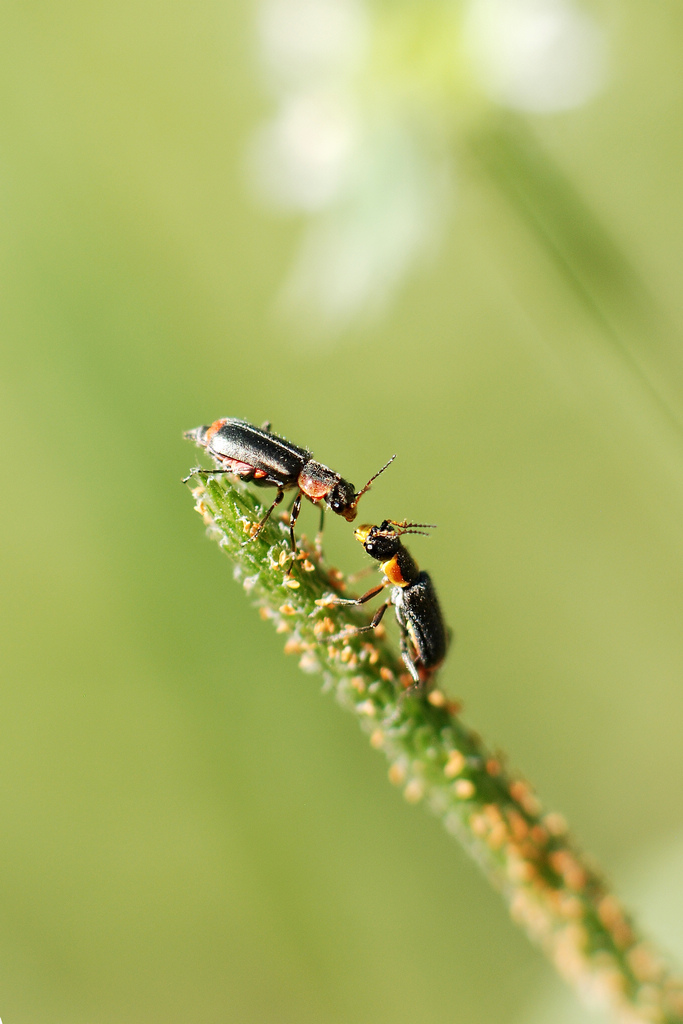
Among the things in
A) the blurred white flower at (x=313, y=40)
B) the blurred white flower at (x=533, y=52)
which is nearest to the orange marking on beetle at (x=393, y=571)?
the blurred white flower at (x=533, y=52)

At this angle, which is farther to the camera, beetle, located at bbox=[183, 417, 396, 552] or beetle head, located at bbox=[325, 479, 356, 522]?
beetle head, located at bbox=[325, 479, 356, 522]

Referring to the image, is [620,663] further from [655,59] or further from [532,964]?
[655,59]

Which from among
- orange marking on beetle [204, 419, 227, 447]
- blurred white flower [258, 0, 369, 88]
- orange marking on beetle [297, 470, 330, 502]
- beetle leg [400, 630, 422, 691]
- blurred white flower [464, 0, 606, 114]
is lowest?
beetle leg [400, 630, 422, 691]

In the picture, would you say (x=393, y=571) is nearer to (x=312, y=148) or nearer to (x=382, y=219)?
(x=382, y=219)

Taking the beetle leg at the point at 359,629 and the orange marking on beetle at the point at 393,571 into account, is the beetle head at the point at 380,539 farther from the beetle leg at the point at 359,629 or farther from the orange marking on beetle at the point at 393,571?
the beetle leg at the point at 359,629

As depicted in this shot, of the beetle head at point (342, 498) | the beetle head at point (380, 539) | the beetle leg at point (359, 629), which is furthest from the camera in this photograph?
the beetle head at point (342, 498)

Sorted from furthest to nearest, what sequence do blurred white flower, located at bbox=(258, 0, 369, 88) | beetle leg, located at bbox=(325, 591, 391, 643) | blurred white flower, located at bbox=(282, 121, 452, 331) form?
blurred white flower, located at bbox=(258, 0, 369, 88), blurred white flower, located at bbox=(282, 121, 452, 331), beetle leg, located at bbox=(325, 591, 391, 643)

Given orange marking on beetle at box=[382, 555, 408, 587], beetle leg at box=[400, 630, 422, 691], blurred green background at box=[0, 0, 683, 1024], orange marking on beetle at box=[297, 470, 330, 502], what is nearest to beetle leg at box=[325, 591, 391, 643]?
beetle leg at box=[400, 630, 422, 691]

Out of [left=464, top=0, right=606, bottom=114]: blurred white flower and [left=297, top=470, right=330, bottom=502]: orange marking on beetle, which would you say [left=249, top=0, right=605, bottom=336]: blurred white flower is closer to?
[left=464, top=0, right=606, bottom=114]: blurred white flower
